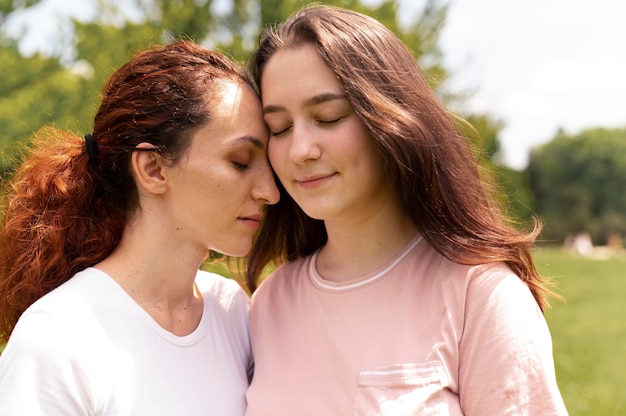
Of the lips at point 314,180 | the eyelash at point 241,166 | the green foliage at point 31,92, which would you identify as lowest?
the green foliage at point 31,92

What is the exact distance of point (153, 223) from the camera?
7.02ft

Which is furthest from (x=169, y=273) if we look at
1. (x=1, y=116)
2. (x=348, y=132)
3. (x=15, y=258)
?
(x=1, y=116)

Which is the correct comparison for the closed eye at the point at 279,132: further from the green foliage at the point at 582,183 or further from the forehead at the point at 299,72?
the green foliage at the point at 582,183

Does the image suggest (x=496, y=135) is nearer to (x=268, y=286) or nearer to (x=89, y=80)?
(x=89, y=80)

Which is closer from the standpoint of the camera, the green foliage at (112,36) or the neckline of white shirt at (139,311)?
the neckline of white shirt at (139,311)

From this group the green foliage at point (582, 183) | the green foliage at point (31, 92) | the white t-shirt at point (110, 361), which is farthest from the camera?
the green foliage at point (582, 183)

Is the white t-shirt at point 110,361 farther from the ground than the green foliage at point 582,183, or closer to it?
farther from the ground

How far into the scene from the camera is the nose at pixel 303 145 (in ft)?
6.49

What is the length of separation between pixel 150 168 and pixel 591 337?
8407mm

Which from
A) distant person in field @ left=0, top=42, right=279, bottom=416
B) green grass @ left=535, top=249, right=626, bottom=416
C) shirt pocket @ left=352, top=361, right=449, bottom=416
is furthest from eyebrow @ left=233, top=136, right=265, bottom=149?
green grass @ left=535, top=249, right=626, bottom=416

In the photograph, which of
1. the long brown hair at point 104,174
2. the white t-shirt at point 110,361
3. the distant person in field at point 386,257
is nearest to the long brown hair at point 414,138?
the distant person in field at point 386,257

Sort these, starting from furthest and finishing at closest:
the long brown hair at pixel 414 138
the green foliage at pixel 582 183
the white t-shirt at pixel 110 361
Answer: the green foliage at pixel 582 183
the long brown hair at pixel 414 138
the white t-shirt at pixel 110 361

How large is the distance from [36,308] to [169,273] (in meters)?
0.41

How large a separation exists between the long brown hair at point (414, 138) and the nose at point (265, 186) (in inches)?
12.2
